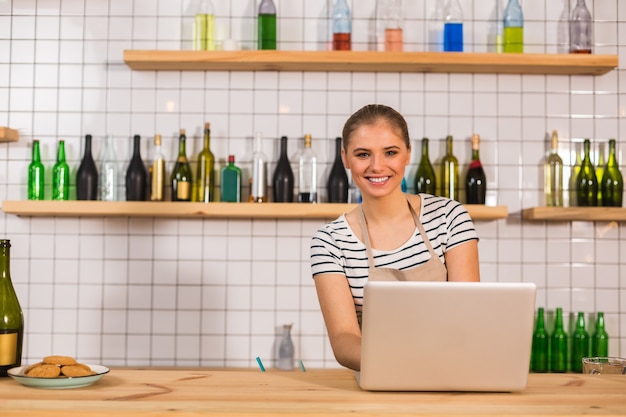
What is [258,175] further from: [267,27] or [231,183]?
[267,27]

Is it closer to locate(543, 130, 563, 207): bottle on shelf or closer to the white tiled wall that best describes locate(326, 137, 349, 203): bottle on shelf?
the white tiled wall

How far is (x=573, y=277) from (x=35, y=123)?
205 cm

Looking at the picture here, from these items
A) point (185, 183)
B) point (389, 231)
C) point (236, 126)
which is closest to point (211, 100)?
point (236, 126)

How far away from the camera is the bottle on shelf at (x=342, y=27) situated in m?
2.91

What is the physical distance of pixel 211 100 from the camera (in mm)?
3014

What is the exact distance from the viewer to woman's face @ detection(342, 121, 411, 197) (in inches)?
74.5

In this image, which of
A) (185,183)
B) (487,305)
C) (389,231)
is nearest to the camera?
(487,305)

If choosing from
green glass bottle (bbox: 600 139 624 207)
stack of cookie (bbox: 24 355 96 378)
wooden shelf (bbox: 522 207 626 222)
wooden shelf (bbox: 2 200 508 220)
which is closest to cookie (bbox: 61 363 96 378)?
stack of cookie (bbox: 24 355 96 378)

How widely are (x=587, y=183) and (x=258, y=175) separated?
1.19 meters

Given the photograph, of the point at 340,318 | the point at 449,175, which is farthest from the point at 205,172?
the point at 340,318

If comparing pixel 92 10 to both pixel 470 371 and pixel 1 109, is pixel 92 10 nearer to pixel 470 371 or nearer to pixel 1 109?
pixel 1 109

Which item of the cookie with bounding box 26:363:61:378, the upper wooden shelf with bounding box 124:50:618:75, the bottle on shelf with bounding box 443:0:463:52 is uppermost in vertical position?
the bottle on shelf with bounding box 443:0:463:52

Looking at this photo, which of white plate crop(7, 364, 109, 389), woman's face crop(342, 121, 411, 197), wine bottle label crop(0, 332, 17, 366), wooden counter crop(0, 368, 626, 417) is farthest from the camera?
woman's face crop(342, 121, 411, 197)

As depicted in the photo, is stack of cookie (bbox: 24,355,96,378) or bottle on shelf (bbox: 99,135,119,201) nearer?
stack of cookie (bbox: 24,355,96,378)
